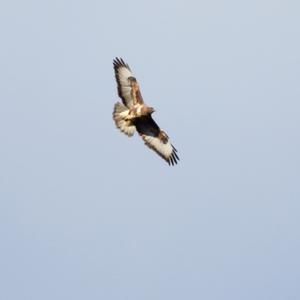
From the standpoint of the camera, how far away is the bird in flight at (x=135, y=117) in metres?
25.4

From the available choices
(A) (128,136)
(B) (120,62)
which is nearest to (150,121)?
(A) (128,136)

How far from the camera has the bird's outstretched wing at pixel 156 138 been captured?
84.2ft

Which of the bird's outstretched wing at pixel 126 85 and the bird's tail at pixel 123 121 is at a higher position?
the bird's outstretched wing at pixel 126 85

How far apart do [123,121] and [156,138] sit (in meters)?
1.40

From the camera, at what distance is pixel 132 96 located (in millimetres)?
25938

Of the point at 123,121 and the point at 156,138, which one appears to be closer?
the point at 123,121

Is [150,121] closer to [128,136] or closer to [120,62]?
[128,136]

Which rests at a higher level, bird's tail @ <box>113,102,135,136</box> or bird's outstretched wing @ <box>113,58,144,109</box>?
bird's outstretched wing @ <box>113,58,144,109</box>

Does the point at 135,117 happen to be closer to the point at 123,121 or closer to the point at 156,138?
the point at 123,121

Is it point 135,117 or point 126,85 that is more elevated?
point 126,85

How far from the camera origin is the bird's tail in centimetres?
2548

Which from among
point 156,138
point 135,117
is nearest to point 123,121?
point 135,117

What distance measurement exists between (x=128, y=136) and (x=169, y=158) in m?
1.87

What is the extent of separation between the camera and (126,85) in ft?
86.5
